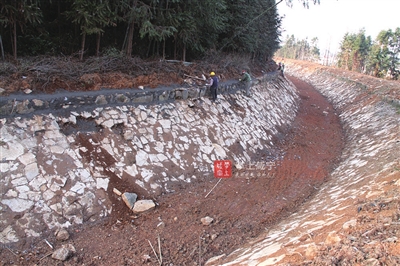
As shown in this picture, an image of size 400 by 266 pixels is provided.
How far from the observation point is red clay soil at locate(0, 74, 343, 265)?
17.0 feet

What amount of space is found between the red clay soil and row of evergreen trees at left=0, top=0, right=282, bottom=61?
20.1 ft

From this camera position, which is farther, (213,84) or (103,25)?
(213,84)

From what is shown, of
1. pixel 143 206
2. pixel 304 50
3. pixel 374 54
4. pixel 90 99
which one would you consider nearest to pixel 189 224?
pixel 143 206

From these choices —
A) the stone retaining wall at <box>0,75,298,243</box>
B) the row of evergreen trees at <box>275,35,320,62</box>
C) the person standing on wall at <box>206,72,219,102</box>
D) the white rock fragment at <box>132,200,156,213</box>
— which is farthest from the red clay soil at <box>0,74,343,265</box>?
the row of evergreen trees at <box>275,35,320,62</box>

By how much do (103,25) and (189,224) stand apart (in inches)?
307

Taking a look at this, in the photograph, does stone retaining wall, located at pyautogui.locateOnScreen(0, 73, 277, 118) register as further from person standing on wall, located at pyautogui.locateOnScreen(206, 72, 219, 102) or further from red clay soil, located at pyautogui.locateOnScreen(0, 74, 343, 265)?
red clay soil, located at pyautogui.locateOnScreen(0, 74, 343, 265)

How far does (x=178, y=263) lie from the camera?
5.18 metres

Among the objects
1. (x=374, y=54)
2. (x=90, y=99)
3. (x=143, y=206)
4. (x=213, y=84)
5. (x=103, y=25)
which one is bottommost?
(x=143, y=206)

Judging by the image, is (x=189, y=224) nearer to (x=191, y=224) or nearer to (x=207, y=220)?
(x=191, y=224)

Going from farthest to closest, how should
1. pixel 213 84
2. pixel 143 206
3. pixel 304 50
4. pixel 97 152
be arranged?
pixel 304 50 → pixel 213 84 → pixel 97 152 → pixel 143 206

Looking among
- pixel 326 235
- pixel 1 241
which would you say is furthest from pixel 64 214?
pixel 326 235

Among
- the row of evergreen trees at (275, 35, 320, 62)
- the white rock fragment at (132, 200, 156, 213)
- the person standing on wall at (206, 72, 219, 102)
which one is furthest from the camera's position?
the row of evergreen trees at (275, 35, 320, 62)

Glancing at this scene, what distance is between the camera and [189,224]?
6270mm

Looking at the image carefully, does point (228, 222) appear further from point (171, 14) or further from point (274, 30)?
point (274, 30)
